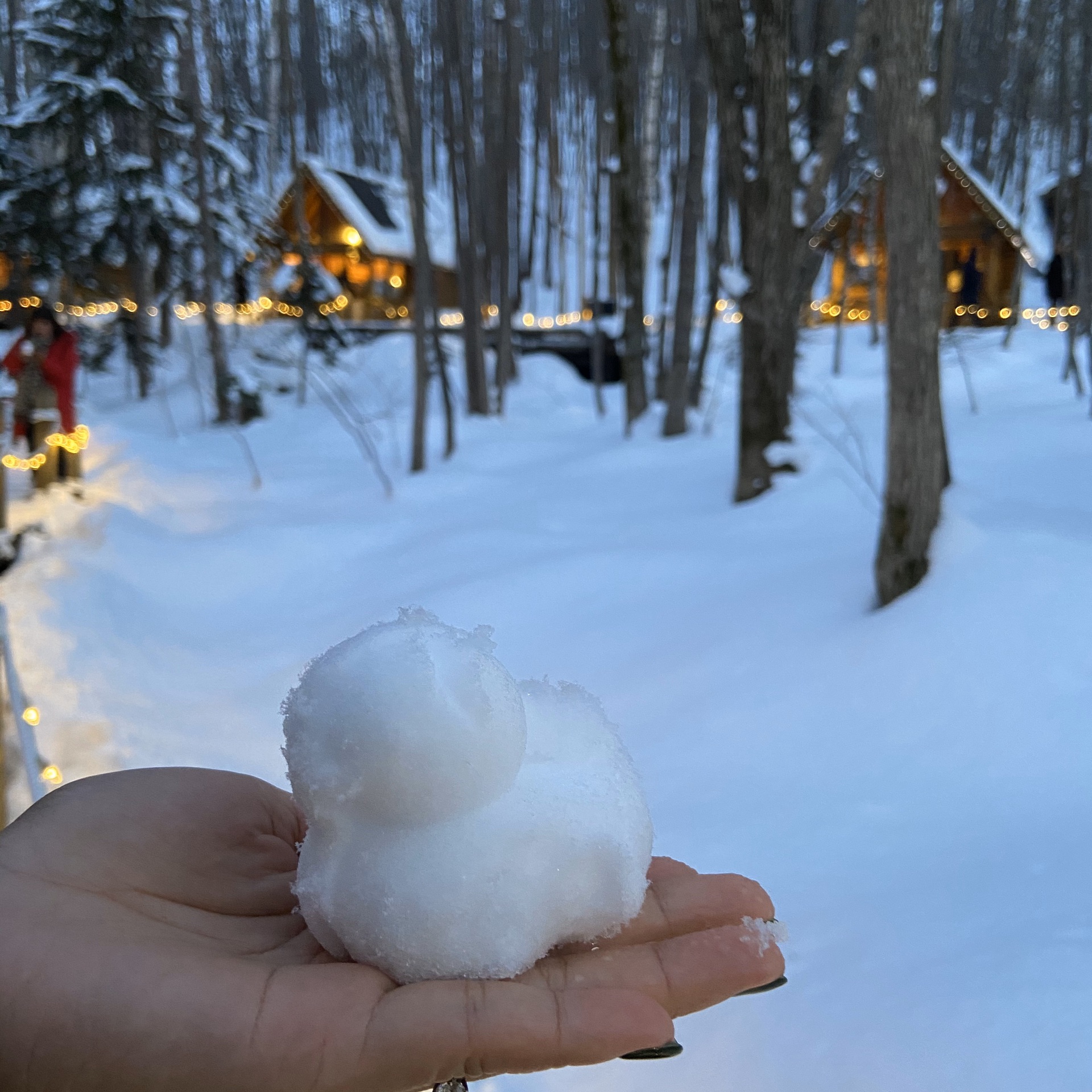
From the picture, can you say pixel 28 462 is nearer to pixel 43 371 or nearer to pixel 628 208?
pixel 43 371

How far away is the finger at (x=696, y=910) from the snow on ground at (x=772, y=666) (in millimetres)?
452

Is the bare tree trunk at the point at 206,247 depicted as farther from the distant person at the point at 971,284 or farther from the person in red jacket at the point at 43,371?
the distant person at the point at 971,284

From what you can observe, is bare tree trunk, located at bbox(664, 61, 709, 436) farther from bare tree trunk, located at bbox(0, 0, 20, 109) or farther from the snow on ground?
bare tree trunk, located at bbox(0, 0, 20, 109)

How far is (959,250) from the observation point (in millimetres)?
16703

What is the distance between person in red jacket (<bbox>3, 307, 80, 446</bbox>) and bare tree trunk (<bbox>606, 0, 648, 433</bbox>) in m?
4.99

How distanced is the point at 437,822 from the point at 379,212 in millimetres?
19848

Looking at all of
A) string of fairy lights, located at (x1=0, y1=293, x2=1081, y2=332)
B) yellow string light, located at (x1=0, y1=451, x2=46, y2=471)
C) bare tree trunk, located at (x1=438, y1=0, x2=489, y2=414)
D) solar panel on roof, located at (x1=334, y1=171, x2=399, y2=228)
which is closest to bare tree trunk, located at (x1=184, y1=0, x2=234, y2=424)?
string of fairy lights, located at (x1=0, y1=293, x2=1081, y2=332)

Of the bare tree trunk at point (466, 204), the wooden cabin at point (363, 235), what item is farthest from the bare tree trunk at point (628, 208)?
the wooden cabin at point (363, 235)

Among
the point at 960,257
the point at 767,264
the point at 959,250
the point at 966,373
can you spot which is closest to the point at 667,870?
the point at 767,264

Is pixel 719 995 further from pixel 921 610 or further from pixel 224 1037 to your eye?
pixel 921 610

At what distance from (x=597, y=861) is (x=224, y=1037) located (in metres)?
0.47

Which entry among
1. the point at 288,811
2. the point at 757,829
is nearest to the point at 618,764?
the point at 288,811

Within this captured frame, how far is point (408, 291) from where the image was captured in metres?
20.4

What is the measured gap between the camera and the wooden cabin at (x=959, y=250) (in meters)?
14.3
